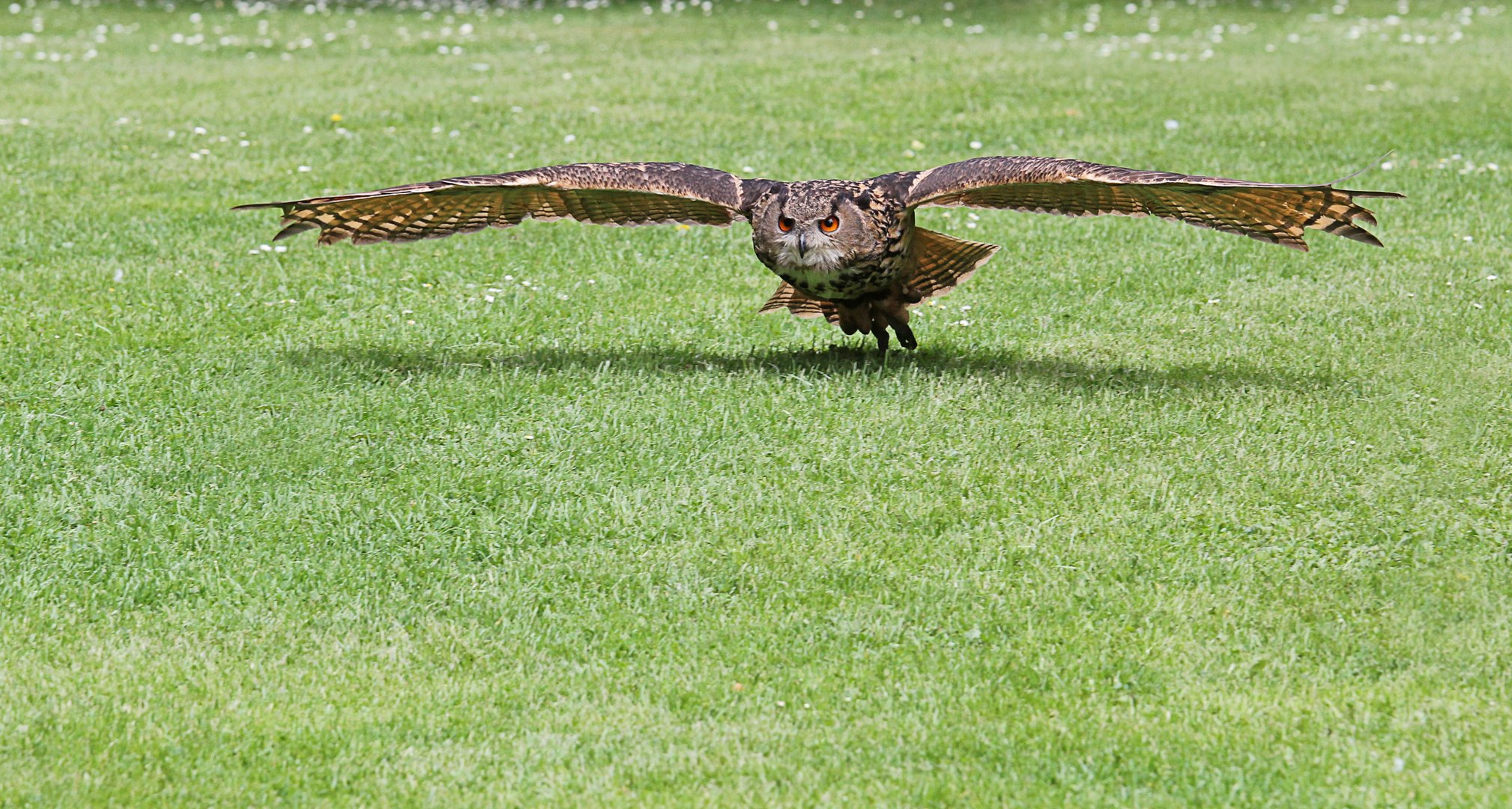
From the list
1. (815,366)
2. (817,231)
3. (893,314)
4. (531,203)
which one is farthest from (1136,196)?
(531,203)

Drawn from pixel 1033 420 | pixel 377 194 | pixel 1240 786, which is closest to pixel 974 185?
pixel 1033 420

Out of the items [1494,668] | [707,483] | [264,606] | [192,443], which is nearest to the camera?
[1494,668]

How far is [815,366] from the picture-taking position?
7496mm

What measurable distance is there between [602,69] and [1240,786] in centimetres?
1392

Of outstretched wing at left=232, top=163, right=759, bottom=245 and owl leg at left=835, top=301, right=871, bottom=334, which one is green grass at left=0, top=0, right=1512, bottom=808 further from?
outstretched wing at left=232, top=163, right=759, bottom=245

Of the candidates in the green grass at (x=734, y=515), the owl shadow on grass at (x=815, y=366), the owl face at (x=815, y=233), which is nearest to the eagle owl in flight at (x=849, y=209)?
the owl face at (x=815, y=233)

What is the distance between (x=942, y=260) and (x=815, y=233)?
0.98 m

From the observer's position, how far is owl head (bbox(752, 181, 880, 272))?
21.5 feet

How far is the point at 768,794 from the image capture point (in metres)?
4.06

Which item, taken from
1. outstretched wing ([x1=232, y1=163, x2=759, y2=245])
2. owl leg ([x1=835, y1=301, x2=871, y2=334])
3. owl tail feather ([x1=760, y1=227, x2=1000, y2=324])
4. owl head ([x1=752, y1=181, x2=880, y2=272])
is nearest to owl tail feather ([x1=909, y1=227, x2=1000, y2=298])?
owl tail feather ([x1=760, y1=227, x2=1000, y2=324])

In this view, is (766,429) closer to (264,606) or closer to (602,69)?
(264,606)

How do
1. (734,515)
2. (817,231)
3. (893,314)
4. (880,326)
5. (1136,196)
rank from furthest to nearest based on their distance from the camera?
(880,326)
(893,314)
(1136,196)
(817,231)
(734,515)

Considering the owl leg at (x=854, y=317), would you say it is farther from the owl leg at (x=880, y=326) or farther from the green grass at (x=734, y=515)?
the green grass at (x=734, y=515)

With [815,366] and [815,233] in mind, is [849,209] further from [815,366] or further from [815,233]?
[815,366]
